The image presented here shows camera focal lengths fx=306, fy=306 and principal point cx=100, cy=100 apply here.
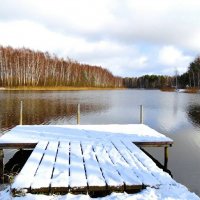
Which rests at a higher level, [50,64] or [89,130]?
[50,64]

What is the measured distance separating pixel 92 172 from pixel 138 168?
96 cm

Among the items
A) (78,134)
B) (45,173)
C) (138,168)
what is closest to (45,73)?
(78,134)

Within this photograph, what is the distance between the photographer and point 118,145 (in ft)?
27.2

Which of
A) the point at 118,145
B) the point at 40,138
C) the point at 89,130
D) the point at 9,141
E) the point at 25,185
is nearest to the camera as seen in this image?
the point at 25,185

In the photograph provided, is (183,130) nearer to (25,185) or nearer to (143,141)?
(143,141)

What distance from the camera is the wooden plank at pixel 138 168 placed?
5320 millimetres

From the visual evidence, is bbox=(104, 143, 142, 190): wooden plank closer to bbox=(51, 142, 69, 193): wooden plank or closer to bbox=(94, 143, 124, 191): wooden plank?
bbox=(94, 143, 124, 191): wooden plank

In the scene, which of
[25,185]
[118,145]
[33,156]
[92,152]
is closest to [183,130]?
[118,145]

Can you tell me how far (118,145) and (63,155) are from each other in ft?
6.03

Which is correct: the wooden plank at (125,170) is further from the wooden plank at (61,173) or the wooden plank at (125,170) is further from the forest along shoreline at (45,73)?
the forest along shoreline at (45,73)

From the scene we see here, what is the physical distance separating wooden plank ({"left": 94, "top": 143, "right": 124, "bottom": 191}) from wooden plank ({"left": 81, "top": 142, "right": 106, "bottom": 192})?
0.30 feet

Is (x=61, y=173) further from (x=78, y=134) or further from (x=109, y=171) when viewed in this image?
(x=78, y=134)

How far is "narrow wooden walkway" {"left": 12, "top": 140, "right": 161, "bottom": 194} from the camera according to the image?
5.09 metres

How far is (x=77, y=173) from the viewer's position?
18.7ft
